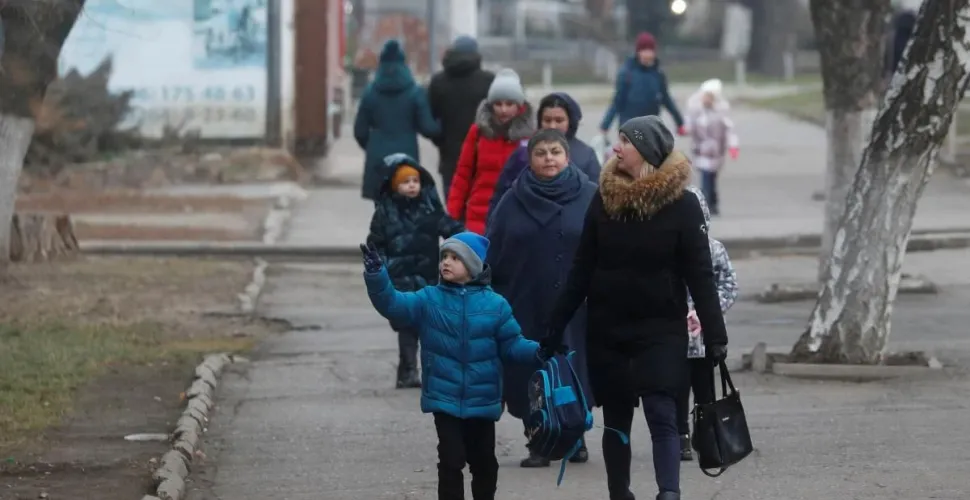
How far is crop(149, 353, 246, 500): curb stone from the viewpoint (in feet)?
25.9

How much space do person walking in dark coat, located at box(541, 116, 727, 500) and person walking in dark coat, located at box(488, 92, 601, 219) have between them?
1.61m

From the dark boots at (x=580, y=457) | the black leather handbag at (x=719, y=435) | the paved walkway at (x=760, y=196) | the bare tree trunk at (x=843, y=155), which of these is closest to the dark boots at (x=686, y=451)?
the dark boots at (x=580, y=457)

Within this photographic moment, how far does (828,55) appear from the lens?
13.8 m

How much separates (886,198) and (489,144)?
260 centimetres

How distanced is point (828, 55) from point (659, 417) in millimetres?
7428

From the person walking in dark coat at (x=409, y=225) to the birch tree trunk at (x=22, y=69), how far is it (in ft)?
9.35

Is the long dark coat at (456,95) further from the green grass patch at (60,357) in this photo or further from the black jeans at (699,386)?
the black jeans at (699,386)

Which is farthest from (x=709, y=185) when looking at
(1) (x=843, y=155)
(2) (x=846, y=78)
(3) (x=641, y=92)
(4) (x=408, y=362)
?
(4) (x=408, y=362)

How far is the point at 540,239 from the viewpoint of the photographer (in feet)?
26.4

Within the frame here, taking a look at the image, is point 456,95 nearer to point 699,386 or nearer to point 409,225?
point 409,225

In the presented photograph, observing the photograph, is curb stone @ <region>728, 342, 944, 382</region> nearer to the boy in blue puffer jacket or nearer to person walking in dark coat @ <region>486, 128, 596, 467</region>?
person walking in dark coat @ <region>486, 128, 596, 467</region>

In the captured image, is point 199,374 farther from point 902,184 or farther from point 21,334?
point 902,184

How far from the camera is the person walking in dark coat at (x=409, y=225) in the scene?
9555 millimetres

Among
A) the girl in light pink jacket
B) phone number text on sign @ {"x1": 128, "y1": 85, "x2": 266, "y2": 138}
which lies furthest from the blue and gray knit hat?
phone number text on sign @ {"x1": 128, "y1": 85, "x2": 266, "y2": 138}
